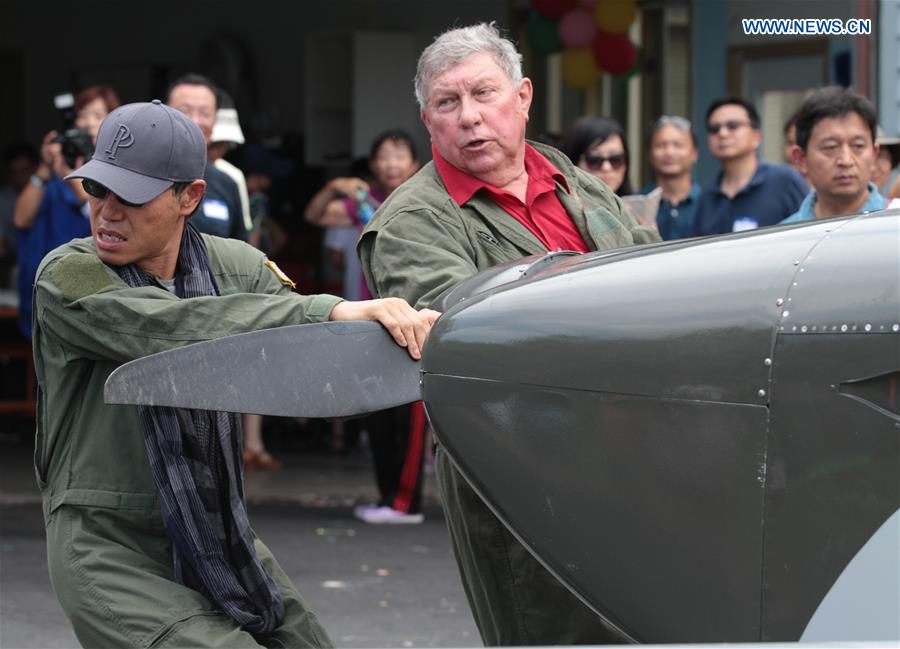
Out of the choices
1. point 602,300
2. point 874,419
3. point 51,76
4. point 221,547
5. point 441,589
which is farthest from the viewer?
point 51,76

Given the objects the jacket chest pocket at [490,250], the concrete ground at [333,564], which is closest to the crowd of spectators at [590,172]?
the concrete ground at [333,564]

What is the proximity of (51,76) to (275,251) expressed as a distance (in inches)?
227

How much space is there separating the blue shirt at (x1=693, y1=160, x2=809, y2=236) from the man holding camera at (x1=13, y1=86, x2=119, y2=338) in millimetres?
2906

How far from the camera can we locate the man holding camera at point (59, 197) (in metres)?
7.38

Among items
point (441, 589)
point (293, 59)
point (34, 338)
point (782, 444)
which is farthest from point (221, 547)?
point (293, 59)

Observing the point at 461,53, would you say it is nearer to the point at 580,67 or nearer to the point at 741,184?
the point at 741,184

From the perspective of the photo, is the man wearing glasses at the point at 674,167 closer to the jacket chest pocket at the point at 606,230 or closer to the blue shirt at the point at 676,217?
the blue shirt at the point at 676,217

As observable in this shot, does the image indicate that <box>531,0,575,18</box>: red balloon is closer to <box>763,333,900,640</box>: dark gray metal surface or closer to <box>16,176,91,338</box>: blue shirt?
<box>16,176,91,338</box>: blue shirt

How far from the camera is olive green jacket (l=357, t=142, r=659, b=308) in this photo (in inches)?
128

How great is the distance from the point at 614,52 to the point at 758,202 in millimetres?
3818

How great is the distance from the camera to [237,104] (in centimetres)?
1395

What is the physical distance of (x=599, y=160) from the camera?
265 inches

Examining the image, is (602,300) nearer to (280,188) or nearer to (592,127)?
(592,127)

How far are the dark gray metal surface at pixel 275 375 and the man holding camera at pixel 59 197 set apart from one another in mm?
4575
